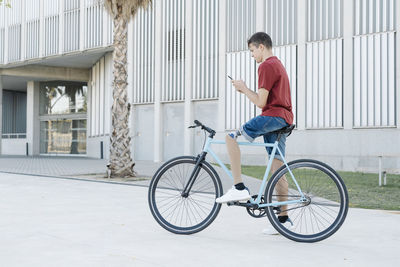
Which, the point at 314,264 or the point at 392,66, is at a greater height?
the point at 392,66

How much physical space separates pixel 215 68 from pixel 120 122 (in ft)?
33.2

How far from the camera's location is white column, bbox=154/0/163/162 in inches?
968

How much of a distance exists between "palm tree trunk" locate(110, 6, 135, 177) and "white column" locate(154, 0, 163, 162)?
1120cm

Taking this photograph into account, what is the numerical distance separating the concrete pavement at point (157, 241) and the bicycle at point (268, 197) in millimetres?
152

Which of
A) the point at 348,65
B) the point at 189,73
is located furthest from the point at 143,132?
the point at 348,65

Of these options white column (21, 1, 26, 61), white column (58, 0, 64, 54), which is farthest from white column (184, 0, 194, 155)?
white column (21, 1, 26, 61)

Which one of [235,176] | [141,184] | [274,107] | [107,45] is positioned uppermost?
[107,45]

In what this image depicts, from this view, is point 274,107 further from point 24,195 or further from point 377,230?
point 24,195

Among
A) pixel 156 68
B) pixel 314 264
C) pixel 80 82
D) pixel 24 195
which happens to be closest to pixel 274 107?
pixel 314 264

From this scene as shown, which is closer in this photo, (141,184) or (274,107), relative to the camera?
(274,107)

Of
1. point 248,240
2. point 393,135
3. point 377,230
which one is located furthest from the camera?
point 393,135

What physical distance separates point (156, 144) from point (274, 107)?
2011 centimetres

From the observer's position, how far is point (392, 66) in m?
17.2

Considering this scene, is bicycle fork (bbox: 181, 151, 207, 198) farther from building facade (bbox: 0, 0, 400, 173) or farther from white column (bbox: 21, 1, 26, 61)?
white column (bbox: 21, 1, 26, 61)
